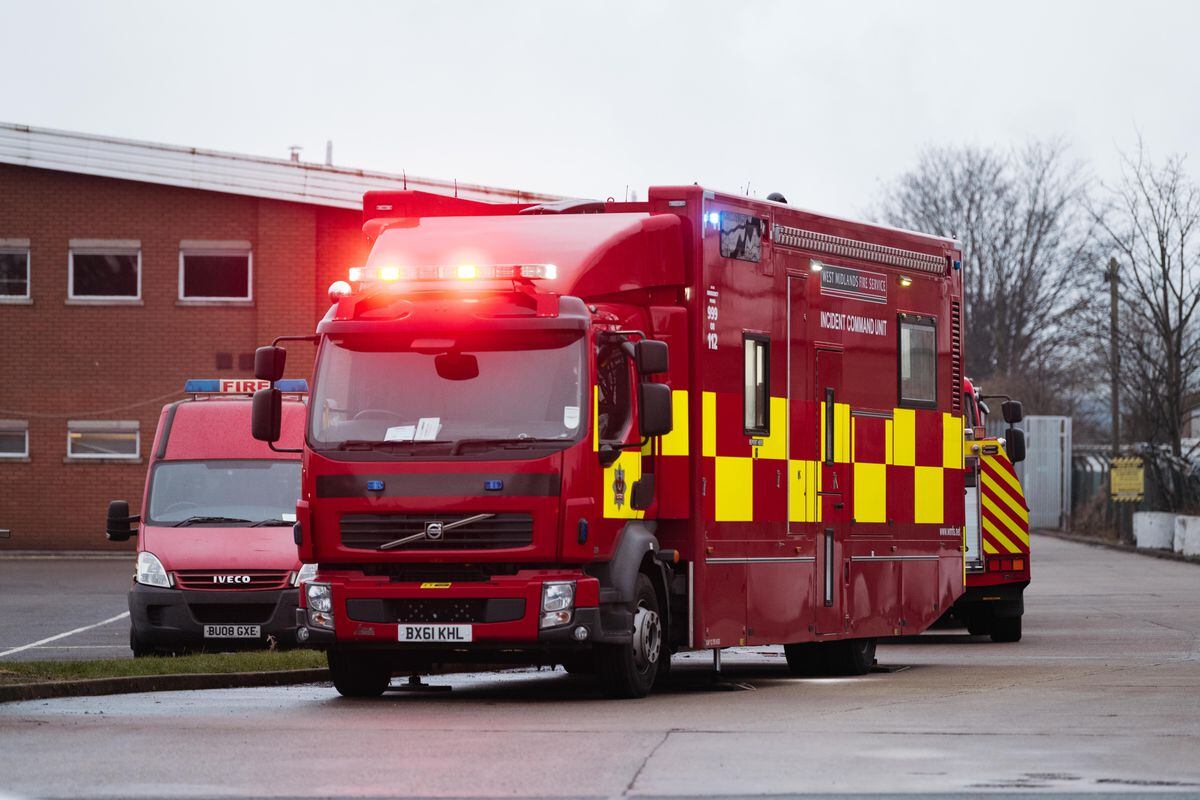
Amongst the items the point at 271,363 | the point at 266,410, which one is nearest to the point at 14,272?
the point at 266,410

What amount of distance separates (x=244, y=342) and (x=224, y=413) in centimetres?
1919

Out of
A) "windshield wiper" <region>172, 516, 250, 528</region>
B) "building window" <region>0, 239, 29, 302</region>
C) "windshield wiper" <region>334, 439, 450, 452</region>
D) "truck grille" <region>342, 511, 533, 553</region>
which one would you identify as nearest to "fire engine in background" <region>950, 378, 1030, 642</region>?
"windshield wiper" <region>172, 516, 250, 528</region>

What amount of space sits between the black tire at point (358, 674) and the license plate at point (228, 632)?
371cm

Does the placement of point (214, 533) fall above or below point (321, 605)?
above

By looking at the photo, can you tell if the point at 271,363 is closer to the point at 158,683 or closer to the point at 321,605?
the point at 321,605

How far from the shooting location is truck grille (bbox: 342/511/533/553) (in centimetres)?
1320

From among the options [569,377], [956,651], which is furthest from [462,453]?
[956,651]

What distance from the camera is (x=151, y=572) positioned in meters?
18.3

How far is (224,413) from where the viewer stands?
19812 mm

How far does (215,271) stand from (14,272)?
3653 millimetres

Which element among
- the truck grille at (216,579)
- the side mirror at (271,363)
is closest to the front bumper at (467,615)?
the side mirror at (271,363)

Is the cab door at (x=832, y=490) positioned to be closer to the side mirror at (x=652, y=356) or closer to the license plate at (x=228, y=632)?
the side mirror at (x=652, y=356)

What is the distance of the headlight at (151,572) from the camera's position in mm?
18266

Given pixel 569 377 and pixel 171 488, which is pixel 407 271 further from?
pixel 171 488
